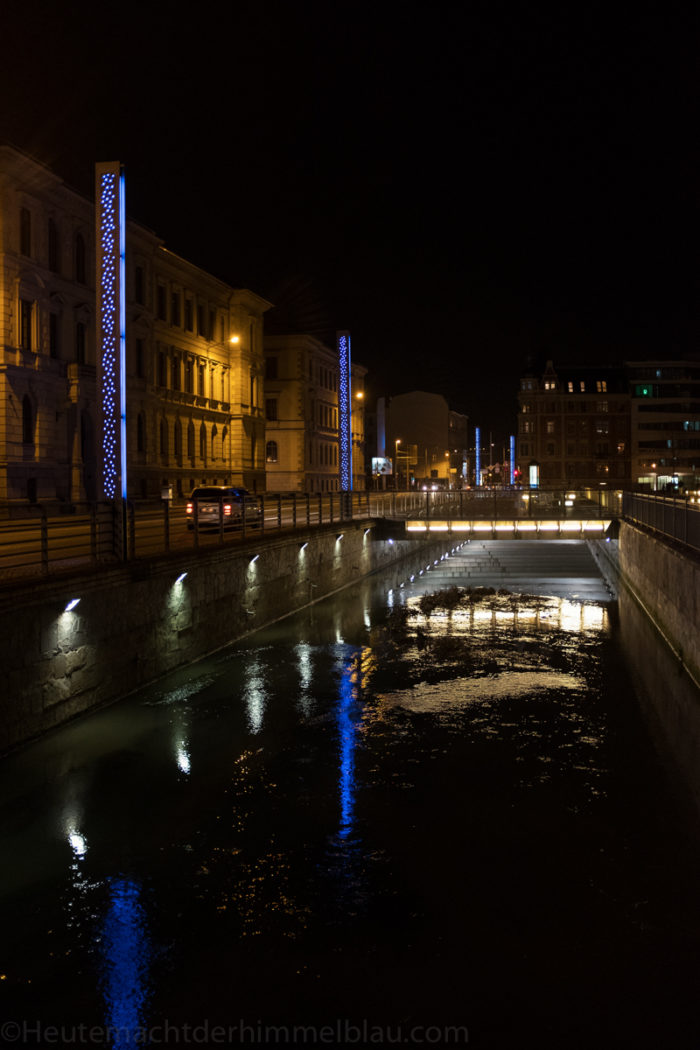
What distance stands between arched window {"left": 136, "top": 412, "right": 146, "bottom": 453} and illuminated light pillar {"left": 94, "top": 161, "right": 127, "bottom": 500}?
3573 centimetres

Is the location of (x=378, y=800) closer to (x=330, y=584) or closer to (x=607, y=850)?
(x=607, y=850)

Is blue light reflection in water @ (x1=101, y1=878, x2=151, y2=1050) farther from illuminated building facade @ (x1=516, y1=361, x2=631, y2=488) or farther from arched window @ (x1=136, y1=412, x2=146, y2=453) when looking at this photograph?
illuminated building facade @ (x1=516, y1=361, x2=631, y2=488)

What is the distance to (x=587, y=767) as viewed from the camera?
49.9ft

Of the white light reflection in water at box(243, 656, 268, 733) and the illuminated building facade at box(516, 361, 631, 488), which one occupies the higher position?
the illuminated building facade at box(516, 361, 631, 488)

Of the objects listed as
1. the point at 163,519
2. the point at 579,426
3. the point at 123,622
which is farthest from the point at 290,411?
the point at 579,426

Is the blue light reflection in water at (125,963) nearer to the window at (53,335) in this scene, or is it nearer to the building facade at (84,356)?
the building facade at (84,356)

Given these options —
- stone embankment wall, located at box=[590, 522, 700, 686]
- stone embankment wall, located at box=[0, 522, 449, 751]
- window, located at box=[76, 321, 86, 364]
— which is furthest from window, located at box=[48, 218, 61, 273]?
stone embankment wall, located at box=[590, 522, 700, 686]

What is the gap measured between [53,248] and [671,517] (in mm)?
30609

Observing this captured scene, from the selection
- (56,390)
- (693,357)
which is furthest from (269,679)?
(693,357)

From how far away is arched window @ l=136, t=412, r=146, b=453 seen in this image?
176 feet

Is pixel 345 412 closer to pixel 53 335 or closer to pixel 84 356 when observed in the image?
pixel 53 335

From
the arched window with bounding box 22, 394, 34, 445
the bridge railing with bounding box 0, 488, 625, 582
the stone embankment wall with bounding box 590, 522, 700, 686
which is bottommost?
the stone embankment wall with bounding box 590, 522, 700, 686

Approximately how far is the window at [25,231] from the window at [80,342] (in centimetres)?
534

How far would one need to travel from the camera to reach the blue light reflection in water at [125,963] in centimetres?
803
